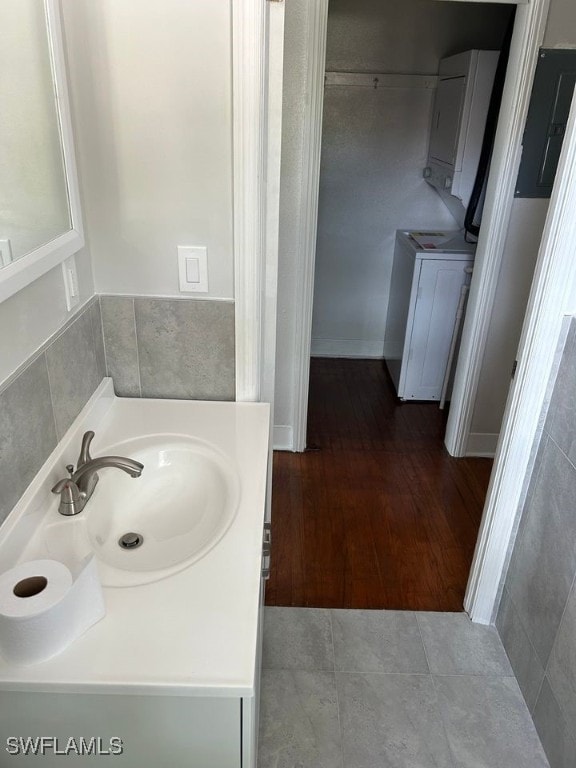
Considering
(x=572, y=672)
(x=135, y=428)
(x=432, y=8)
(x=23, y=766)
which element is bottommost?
(x=572, y=672)

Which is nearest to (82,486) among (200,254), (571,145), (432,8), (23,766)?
(23,766)

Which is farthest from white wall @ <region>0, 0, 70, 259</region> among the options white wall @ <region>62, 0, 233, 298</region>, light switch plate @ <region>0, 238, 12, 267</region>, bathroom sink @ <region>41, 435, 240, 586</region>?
bathroom sink @ <region>41, 435, 240, 586</region>

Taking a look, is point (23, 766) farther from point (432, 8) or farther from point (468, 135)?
point (432, 8)

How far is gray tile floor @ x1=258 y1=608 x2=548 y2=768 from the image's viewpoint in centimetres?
155

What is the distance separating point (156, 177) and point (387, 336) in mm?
2893

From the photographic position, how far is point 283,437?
9.71ft

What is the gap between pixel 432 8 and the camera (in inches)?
134

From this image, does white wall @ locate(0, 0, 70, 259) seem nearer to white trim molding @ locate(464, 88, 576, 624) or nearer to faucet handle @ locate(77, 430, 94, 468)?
faucet handle @ locate(77, 430, 94, 468)

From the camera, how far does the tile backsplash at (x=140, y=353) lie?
4.16 feet

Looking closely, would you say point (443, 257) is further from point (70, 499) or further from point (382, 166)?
point (70, 499)

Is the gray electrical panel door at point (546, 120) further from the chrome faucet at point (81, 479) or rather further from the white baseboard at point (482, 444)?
the chrome faucet at point (81, 479)

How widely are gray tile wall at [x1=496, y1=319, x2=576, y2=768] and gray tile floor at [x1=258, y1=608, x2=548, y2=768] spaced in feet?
0.35

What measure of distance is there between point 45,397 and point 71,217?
0.44 meters

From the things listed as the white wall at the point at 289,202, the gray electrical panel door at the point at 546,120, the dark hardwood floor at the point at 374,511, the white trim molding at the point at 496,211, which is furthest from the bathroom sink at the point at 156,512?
the gray electrical panel door at the point at 546,120
